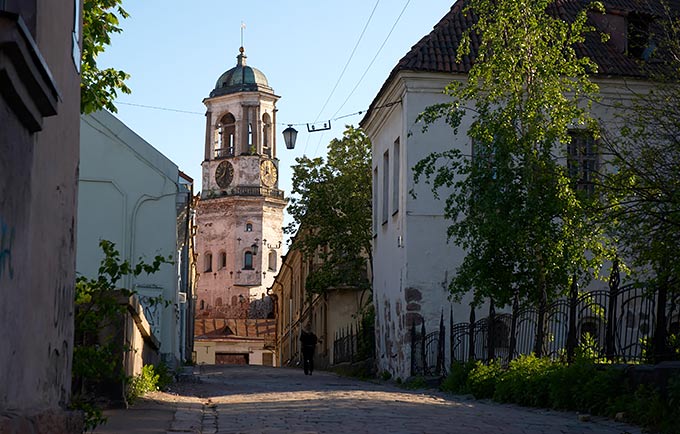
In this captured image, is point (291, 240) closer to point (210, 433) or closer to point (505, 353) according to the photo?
point (505, 353)

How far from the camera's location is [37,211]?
21.5ft

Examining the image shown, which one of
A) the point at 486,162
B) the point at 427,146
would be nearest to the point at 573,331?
the point at 486,162

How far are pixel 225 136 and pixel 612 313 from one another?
78503 mm

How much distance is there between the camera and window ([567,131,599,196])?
1758 cm

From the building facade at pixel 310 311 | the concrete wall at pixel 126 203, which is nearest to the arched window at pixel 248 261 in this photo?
the building facade at pixel 310 311

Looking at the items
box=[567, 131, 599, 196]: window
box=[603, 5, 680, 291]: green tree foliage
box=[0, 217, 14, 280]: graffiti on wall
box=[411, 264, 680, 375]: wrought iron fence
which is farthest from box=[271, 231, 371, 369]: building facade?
box=[0, 217, 14, 280]: graffiti on wall

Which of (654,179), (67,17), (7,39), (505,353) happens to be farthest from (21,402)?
(505,353)

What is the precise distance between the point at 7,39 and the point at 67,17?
329cm

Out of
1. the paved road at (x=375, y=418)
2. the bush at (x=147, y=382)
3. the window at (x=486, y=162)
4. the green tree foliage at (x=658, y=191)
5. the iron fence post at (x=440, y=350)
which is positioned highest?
the window at (x=486, y=162)

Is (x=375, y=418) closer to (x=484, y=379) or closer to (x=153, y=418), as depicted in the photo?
(x=153, y=418)

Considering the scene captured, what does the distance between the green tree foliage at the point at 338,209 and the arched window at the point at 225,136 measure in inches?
2012

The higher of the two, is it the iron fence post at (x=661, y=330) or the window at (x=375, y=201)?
the window at (x=375, y=201)

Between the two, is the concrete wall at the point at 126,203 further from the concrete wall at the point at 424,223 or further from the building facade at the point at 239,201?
the building facade at the point at 239,201

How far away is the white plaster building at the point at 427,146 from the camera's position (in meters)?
24.4
